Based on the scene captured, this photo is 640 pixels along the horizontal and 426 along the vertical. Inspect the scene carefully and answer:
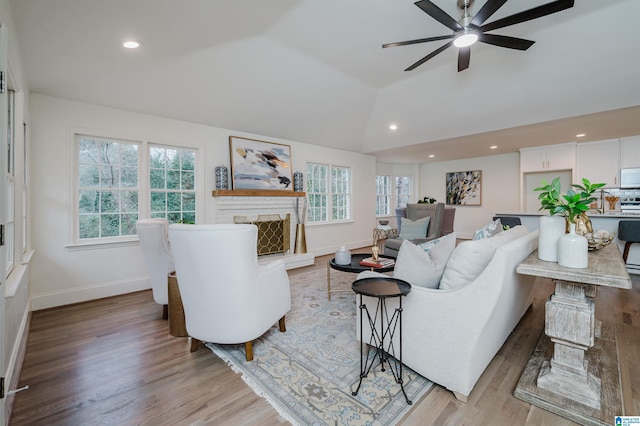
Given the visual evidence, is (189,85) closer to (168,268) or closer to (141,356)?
(168,268)

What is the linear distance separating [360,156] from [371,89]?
2291mm

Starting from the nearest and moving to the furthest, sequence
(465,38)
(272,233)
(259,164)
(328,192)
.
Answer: (465,38), (259,164), (272,233), (328,192)

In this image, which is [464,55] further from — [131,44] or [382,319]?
[131,44]

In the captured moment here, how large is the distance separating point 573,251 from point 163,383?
2.66 metres

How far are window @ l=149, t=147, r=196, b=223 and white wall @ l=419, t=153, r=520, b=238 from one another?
722 centimetres

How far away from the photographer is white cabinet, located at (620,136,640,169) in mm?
5320

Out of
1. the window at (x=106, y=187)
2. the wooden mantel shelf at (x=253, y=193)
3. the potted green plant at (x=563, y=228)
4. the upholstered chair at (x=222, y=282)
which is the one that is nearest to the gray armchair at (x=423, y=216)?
the wooden mantel shelf at (x=253, y=193)

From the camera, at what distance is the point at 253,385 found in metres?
1.84

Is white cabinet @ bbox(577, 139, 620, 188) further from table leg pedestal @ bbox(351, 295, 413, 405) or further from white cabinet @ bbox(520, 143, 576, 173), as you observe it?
table leg pedestal @ bbox(351, 295, 413, 405)

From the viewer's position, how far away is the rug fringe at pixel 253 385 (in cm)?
157

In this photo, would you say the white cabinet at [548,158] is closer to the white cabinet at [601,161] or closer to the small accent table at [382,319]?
the white cabinet at [601,161]

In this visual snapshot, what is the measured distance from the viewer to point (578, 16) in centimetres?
306

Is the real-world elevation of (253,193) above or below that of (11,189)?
above

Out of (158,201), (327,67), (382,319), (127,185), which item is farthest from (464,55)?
(127,185)
